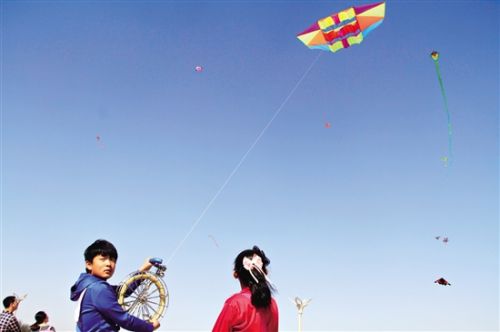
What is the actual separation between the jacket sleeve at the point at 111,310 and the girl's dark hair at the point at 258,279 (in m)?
0.99

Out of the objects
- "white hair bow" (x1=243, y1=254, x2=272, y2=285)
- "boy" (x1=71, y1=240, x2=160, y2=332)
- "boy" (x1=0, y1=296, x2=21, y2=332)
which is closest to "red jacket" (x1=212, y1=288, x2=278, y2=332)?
"white hair bow" (x1=243, y1=254, x2=272, y2=285)

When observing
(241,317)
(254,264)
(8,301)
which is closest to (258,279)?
(254,264)

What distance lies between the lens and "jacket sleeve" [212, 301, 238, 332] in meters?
3.64

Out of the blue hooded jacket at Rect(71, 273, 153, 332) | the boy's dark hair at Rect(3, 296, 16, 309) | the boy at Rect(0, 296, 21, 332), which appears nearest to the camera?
the blue hooded jacket at Rect(71, 273, 153, 332)

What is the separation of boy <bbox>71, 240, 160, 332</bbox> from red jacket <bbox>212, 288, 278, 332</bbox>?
2.03 ft

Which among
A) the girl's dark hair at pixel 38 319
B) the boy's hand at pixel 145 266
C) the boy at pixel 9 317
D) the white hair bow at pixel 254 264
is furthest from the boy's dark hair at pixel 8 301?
the white hair bow at pixel 254 264

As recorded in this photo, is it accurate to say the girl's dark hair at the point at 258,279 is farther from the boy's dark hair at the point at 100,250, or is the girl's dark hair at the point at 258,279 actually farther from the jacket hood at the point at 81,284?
the jacket hood at the point at 81,284

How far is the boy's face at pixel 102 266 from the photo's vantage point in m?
3.58

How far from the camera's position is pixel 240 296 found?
3752 millimetres


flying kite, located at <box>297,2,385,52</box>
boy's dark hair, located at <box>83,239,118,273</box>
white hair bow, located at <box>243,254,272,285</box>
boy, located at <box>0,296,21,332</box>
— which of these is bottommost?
boy, located at <box>0,296,21,332</box>

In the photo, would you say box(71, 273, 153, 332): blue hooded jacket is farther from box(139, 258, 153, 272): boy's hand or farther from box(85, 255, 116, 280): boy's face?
box(139, 258, 153, 272): boy's hand

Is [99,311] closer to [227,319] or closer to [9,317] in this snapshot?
[227,319]

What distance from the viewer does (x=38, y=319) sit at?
26.8 feet

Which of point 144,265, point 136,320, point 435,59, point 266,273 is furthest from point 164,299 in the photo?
point 435,59
